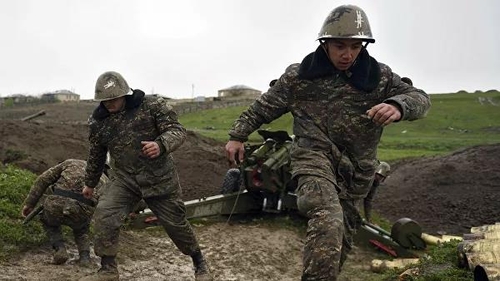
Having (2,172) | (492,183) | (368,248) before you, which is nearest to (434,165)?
(492,183)

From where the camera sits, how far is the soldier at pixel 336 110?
14.8 feet

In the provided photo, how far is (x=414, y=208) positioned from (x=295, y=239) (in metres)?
5.39

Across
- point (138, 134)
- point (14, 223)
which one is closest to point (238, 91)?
point (14, 223)

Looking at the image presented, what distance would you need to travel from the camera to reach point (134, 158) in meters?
5.96

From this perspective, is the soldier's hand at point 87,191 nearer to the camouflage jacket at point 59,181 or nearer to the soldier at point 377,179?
the camouflage jacket at point 59,181

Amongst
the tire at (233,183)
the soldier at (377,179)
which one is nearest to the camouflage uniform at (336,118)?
the soldier at (377,179)

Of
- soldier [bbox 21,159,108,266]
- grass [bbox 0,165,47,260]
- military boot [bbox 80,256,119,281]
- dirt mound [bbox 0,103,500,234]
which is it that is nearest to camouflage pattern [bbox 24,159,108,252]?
soldier [bbox 21,159,108,266]

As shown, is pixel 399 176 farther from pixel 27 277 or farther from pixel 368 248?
pixel 27 277

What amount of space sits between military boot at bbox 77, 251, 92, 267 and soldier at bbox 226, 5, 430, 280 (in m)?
2.84

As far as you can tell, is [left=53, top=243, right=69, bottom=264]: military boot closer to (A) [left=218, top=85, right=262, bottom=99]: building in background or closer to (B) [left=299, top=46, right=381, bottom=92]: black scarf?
(B) [left=299, top=46, right=381, bottom=92]: black scarf

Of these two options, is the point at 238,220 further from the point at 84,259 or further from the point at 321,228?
the point at 321,228

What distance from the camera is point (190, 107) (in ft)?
159

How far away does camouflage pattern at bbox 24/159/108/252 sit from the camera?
6680mm

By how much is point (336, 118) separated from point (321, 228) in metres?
1.00
